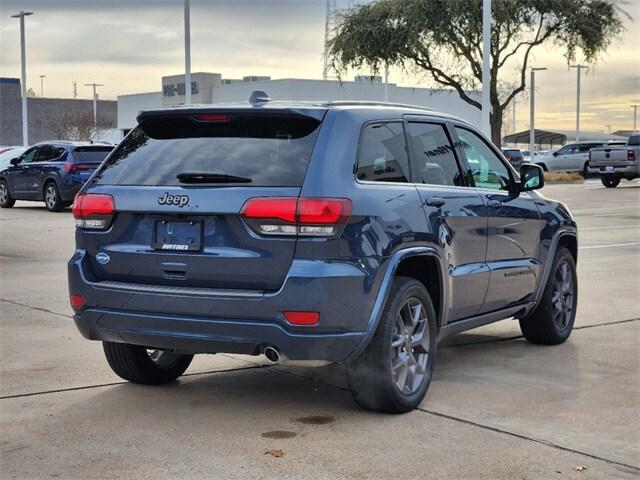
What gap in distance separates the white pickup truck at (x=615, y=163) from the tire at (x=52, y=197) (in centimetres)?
2168

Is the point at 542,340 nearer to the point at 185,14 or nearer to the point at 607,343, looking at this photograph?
the point at 607,343

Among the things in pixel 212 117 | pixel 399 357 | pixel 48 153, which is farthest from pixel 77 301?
pixel 48 153

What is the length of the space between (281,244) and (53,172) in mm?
20222

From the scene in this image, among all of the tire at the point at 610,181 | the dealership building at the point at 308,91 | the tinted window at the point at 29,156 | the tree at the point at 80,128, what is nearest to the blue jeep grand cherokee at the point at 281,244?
the tinted window at the point at 29,156

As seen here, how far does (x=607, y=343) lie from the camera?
836 cm

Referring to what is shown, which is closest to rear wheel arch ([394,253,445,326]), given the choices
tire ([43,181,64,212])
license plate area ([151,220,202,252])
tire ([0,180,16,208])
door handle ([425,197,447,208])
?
door handle ([425,197,447,208])

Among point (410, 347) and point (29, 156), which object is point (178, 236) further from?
point (29, 156)

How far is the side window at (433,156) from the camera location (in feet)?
22.0

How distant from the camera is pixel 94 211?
6281 mm

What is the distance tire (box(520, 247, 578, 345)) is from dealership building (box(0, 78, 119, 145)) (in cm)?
7957

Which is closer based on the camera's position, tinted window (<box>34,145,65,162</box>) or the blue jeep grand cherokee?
the blue jeep grand cherokee

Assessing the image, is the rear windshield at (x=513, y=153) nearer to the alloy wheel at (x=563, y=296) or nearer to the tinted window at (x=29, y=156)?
the tinted window at (x=29, y=156)

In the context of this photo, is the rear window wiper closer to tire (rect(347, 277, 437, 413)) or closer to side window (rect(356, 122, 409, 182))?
side window (rect(356, 122, 409, 182))

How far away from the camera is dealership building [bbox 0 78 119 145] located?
92250 mm
